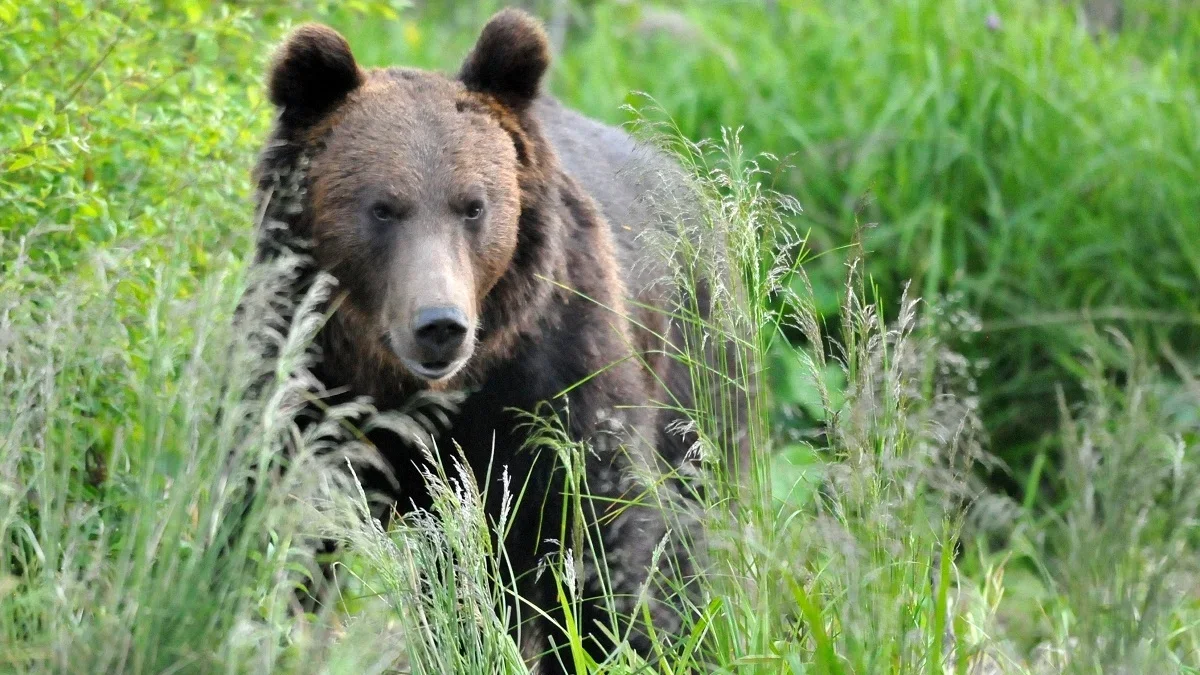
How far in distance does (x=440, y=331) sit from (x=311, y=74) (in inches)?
34.0

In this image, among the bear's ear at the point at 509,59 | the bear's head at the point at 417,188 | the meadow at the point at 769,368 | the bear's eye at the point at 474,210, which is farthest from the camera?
the bear's ear at the point at 509,59

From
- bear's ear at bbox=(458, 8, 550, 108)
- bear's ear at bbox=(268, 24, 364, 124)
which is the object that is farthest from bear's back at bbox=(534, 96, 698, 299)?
bear's ear at bbox=(268, 24, 364, 124)

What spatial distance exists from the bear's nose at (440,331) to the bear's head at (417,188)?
0.03ft

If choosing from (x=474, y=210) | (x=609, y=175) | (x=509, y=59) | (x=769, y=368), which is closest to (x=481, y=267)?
(x=474, y=210)

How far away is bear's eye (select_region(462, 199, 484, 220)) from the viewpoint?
4.09 meters

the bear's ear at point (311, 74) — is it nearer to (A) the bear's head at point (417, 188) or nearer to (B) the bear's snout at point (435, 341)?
(A) the bear's head at point (417, 188)

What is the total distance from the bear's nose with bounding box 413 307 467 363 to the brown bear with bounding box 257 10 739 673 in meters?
0.05

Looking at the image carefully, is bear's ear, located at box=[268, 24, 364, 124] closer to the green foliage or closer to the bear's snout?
the bear's snout

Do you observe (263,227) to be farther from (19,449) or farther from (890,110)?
(890,110)

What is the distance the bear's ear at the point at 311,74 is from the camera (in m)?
4.05

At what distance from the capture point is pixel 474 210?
4102mm

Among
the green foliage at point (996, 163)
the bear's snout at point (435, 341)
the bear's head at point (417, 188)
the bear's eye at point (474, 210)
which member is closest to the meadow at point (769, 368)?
the green foliage at point (996, 163)

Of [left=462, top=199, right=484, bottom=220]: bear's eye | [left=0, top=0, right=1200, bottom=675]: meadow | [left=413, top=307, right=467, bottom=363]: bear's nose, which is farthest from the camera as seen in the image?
[left=462, top=199, right=484, bottom=220]: bear's eye

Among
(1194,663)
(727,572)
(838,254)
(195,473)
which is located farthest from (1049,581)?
(838,254)
